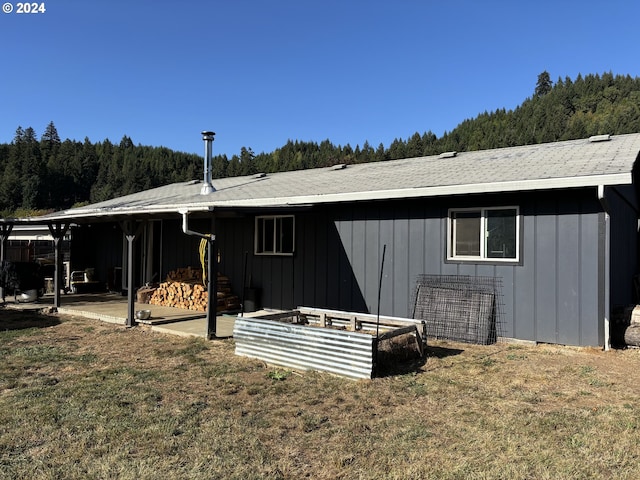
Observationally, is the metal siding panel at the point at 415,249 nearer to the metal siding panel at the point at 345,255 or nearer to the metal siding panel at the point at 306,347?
the metal siding panel at the point at 345,255

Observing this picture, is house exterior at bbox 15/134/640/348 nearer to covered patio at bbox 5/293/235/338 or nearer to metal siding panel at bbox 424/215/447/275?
metal siding panel at bbox 424/215/447/275

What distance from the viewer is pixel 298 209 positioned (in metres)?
8.67

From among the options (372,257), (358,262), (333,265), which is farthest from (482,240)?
(333,265)

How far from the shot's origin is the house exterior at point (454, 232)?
648 centimetres

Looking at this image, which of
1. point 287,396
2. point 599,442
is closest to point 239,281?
point 287,396

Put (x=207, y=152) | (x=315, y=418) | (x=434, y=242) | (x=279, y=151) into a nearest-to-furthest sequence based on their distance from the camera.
Result: (x=315, y=418) → (x=434, y=242) → (x=207, y=152) → (x=279, y=151)

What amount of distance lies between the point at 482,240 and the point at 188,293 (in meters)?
6.28

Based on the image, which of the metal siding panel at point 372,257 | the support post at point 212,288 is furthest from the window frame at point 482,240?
the support post at point 212,288

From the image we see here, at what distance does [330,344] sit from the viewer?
528 centimetres

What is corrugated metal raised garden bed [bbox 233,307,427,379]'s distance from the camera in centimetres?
509

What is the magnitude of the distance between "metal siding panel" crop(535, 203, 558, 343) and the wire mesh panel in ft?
1.82

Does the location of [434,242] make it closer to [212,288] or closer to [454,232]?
[454,232]

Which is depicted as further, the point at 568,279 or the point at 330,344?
the point at 568,279

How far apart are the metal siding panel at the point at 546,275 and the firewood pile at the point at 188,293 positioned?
5.98m
